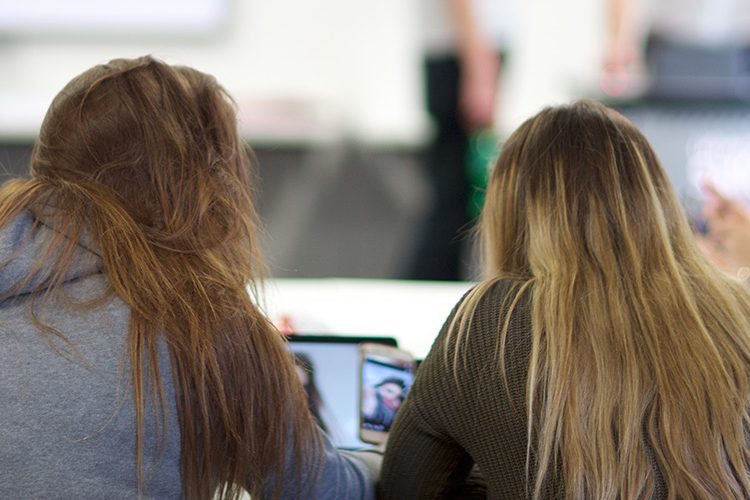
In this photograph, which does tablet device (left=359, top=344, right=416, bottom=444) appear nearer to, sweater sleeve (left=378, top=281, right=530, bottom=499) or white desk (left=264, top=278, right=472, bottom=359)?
sweater sleeve (left=378, top=281, right=530, bottom=499)

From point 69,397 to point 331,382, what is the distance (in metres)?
0.40

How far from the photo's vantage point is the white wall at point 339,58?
13.2 ft

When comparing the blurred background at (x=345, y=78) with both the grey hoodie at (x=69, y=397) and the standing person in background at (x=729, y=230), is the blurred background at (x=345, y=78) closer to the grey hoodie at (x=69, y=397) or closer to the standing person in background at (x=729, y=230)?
the standing person in background at (x=729, y=230)

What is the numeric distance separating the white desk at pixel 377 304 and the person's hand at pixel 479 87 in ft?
2.38

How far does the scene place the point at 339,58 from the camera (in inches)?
160

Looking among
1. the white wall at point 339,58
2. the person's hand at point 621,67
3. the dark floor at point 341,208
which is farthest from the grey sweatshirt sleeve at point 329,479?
the person's hand at point 621,67

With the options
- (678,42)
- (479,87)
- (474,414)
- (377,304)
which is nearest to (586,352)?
(474,414)

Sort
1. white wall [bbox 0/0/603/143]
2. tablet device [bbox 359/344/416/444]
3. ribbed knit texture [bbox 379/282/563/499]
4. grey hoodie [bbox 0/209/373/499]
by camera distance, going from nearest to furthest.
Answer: grey hoodie [bbox 0/209/373/499]
ribbed knit texture [bbox 379/282/563/499]
tablet device [bbox 359/344/416/444]
white wall [bbox 0/0/603/143]

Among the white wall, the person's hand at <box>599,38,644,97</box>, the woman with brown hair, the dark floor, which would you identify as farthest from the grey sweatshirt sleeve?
the person's hand at <box>599,38,644,97</box>

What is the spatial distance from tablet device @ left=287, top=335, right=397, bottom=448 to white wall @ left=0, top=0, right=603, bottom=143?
279cm

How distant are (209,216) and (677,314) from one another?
0.58m

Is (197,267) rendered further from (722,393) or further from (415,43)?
(415,43)

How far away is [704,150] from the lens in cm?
371

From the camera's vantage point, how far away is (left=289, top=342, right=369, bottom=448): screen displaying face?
4.19ft
